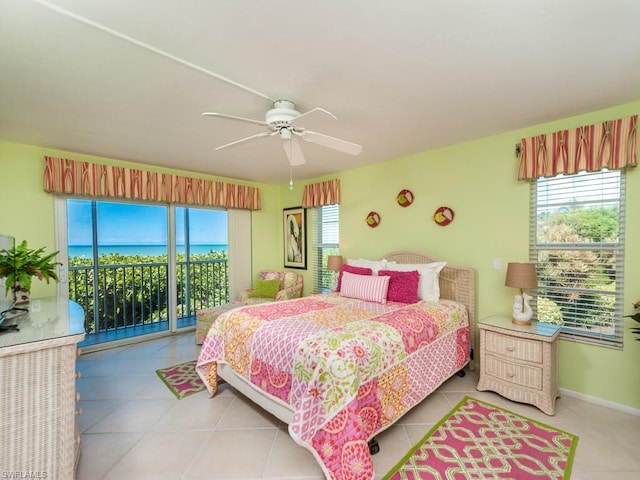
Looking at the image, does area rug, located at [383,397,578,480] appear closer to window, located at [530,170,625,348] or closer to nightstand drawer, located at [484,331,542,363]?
nightstand drawer, located at [484,331,542,363]

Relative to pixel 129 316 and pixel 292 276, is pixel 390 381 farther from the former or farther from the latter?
pixel 129 316

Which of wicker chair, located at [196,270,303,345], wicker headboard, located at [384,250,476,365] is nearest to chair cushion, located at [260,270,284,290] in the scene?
wicker chair, located at [196,270,303,345]

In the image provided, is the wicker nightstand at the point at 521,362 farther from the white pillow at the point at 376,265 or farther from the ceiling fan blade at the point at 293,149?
the ceiling fan blade at the point at 293,149

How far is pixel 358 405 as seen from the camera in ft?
5.68

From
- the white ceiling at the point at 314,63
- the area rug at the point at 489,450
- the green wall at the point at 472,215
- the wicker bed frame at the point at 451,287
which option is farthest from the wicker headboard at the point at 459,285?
the white ceiling at the point at 314,63

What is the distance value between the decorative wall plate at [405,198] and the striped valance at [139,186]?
2.51 metres

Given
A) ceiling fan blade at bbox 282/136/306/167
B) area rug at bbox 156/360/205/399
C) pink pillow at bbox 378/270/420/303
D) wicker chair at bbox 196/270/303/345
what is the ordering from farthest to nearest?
wicker chair at bbox 196/270/303/345 < pink pillow at bbox 378/270/420/303 < area rug at bbox 156/360/205/399 < ceiling fan blade at bbox 282/136/306/167

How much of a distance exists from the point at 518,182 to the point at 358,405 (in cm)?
261

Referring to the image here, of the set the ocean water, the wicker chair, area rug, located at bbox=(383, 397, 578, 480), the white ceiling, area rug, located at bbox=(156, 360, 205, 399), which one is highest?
the white ceiling

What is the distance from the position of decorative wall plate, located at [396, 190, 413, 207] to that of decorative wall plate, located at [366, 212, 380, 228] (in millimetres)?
404

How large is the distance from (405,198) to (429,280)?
115cm

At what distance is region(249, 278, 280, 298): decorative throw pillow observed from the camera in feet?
15.0

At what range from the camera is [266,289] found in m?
4.61

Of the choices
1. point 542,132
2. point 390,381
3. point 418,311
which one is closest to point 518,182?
point 542,132
